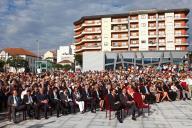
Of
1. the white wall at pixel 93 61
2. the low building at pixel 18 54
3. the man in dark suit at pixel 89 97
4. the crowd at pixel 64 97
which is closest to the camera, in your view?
the crowd at pixel 64 97

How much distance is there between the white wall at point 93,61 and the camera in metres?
51.5

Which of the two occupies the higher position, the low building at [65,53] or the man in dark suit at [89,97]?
the low building at [65,53]

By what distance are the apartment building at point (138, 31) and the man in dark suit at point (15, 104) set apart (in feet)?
210

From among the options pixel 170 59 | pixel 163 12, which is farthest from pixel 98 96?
pixel 163 12

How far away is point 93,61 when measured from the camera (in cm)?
5209

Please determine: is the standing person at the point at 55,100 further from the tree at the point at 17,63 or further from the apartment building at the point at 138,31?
the tree at the point at 17,63

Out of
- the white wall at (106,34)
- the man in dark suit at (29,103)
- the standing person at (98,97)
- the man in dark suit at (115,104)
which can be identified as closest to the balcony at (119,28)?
the white wall at (106,34)

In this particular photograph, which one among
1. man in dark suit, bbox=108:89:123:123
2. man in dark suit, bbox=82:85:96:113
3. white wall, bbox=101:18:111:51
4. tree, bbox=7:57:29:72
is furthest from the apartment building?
man in dark suit, bbox=108:89:123:123

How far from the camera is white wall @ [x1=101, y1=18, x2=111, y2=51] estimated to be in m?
79.7

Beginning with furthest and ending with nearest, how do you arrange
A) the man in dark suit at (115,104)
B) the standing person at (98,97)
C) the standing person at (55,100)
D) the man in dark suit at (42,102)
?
the standing person at (98,97)
the standing person at (55,100)
the man in dark suit at (42,102)
the man in dark suit at (115,104)

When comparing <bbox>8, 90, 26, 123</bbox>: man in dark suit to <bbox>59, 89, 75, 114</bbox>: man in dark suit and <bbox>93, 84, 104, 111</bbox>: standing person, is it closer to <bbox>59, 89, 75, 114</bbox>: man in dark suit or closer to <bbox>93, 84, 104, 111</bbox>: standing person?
<bbox>59, 89, 75, 114</bbox>: man in dark suit

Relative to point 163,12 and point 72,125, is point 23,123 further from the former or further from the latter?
point 163,12

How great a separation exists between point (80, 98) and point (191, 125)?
17.6 feet

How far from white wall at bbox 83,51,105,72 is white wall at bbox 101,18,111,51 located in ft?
89.1
